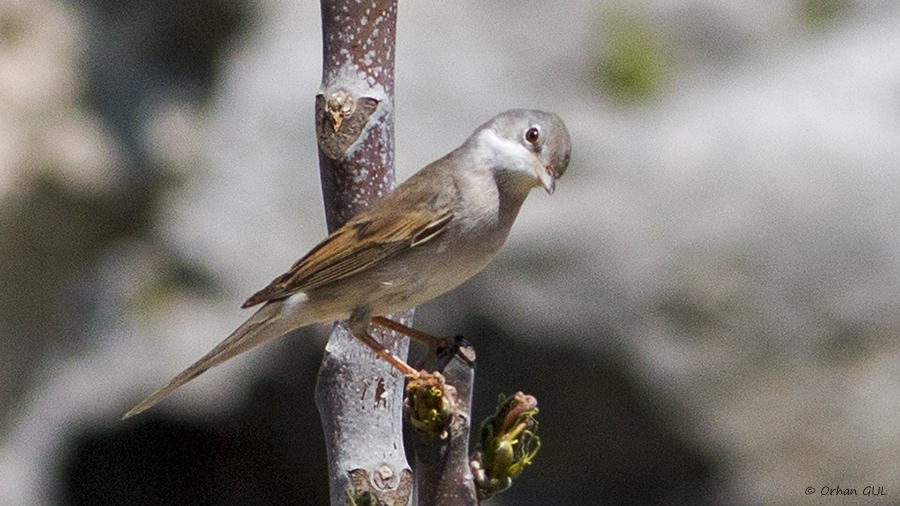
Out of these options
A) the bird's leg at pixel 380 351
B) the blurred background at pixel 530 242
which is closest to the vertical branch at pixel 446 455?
the bird's leg at pixel 380 351

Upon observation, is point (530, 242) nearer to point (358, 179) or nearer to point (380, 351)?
point (358, 179)

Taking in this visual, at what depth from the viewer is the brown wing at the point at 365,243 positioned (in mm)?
2971

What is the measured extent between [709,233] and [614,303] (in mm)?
Answer: 786

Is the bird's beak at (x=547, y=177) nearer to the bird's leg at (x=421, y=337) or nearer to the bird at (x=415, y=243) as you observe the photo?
the bird at (x=415, y=243)

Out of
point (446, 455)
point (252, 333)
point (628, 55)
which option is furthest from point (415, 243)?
point (628, 55)

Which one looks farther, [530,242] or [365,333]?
[530,242]

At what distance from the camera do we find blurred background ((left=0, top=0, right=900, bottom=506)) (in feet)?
21.1

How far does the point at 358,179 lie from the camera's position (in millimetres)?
3014

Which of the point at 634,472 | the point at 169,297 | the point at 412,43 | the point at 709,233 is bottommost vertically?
the point at 634,472

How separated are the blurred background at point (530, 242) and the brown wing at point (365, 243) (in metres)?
3.40

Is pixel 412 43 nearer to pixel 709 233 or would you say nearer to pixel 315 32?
pixel 315 32

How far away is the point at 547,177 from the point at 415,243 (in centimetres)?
45

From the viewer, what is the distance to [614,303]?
645 cm

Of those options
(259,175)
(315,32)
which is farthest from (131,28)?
(259,175)
